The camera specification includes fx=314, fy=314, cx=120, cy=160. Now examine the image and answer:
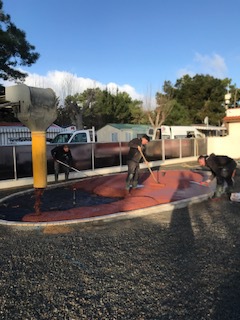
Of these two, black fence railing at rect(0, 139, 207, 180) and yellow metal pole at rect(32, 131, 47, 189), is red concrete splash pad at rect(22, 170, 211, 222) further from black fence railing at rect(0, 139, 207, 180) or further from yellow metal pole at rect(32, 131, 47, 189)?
black fence railing at rect(0, 139, 207, 180)

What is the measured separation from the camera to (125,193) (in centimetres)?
930

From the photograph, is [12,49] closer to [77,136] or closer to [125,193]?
[77,136]

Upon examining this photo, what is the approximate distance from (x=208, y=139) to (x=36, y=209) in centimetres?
1705

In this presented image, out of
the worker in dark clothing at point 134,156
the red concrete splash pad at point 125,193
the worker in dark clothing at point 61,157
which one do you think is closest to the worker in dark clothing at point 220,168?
the red concrete splash pad at point 125,193

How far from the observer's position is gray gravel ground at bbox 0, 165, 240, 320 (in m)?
3.09

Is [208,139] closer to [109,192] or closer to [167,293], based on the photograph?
[109,192]

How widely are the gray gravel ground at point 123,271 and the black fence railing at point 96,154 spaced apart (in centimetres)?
583

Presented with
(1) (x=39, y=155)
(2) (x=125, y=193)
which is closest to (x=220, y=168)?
(2) (x=125, y=193)

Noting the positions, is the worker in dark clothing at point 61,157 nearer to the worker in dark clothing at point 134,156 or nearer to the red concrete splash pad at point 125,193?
the red concrete splash pad at point 125,193

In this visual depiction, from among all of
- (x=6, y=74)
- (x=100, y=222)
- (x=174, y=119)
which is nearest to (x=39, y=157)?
(x=100, y=222)

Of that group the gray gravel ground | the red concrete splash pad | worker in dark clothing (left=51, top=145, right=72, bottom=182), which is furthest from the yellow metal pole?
worker in dark clothing (left=51, top=145, right=72, bottom=182)

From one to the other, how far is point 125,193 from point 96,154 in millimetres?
5433

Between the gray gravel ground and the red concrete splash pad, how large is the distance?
0.81 metres

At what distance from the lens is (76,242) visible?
510 centimetres
